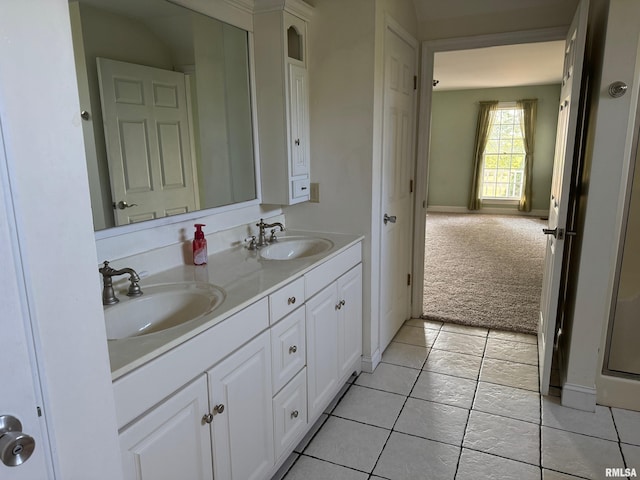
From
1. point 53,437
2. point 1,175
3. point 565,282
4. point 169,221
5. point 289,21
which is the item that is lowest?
point 565,282

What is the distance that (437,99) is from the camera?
27.3ft

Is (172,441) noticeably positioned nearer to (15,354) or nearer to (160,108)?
(15,354)

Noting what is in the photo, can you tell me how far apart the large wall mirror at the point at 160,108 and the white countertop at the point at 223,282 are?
27 cm

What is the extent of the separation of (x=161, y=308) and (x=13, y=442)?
0.93 m

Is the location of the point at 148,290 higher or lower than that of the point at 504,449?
higher

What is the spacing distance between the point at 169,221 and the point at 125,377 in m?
0.94

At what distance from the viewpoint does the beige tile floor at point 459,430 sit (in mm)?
1919

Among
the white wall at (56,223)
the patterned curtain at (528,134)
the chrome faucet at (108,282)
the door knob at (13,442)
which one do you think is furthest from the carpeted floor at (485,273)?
the door knob at (13,442)

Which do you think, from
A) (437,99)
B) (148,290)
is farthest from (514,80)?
(148,290)

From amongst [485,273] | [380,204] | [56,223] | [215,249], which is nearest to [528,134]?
[485,273]

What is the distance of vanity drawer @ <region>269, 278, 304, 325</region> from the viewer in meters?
1.70

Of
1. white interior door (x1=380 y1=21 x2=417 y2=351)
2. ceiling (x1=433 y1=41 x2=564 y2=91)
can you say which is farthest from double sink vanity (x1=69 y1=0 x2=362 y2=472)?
ceiling (x1=433 y1=41 x2=564 y2=91)

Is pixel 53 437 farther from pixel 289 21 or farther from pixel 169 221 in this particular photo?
pixel 289 21

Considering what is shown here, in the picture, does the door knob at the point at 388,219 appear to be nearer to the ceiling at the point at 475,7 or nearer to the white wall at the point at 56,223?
the ceiling at the point at 475,7
